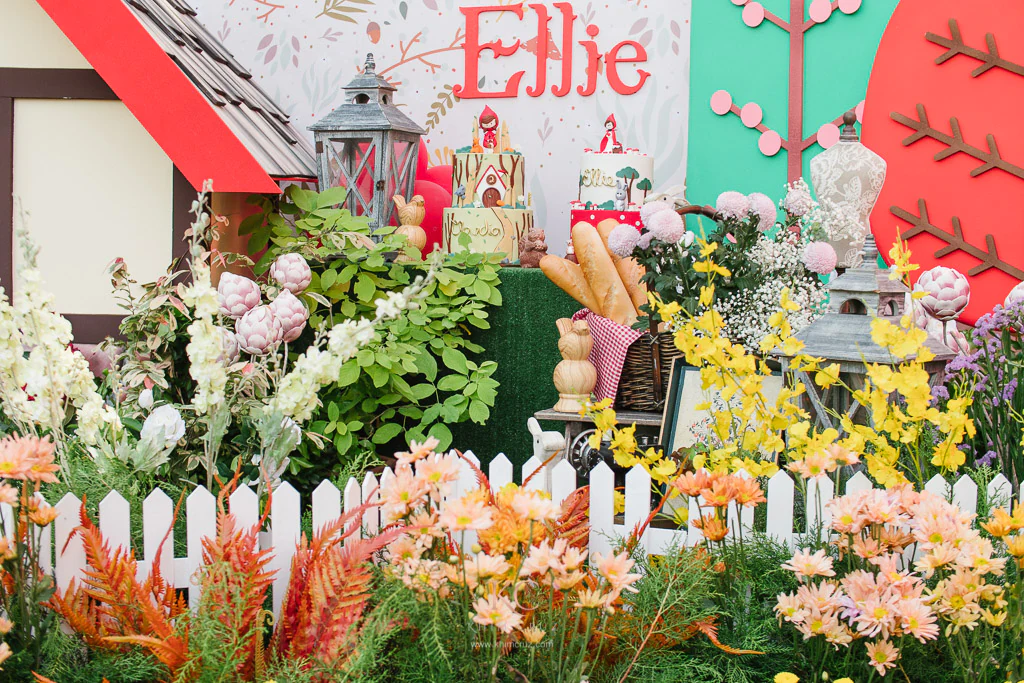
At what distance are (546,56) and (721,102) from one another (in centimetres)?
67

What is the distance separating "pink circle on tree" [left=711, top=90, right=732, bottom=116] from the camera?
125 inches

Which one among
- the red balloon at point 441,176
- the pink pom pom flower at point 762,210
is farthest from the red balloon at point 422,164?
the pink pom pom flower at point 762,210

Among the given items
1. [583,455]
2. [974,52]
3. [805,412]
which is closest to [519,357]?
[583,455]

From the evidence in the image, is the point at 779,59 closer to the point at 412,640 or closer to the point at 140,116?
the point at 140,116

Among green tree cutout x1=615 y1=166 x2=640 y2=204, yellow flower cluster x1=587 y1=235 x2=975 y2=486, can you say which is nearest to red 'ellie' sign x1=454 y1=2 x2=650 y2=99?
green tree cutout x1=615 y1=166 x2=640 y2=204

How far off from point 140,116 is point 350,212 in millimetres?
668

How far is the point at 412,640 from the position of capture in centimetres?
142

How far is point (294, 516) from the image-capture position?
1634 mm

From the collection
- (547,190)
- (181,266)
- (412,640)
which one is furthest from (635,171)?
(412,640)

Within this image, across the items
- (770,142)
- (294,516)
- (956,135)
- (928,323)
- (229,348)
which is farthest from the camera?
(770,142)

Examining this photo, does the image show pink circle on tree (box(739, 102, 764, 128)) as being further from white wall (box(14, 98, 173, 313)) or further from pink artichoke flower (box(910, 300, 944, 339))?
white wall (box(14, 98, 173, 313))

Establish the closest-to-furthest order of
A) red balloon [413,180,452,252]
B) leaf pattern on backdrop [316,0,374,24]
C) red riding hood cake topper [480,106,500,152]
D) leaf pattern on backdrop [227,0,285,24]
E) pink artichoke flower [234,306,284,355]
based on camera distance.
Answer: pink artichoke flower [234,306,284,355] < red riding hood cake topper [480,106,500,152] < red balloon [413,180,452,252] < leaf pattern on backdrop [316,0,374,24] < leaf pattern on backdrop [227,0,285,24]

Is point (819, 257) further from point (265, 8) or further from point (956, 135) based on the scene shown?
point (265, 8)

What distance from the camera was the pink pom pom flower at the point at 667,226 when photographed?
2.12 meters
